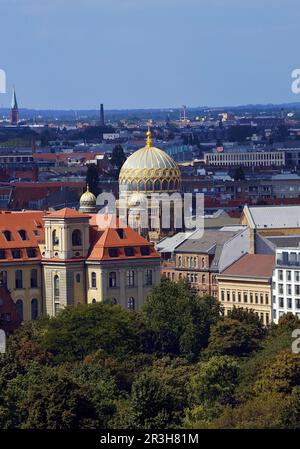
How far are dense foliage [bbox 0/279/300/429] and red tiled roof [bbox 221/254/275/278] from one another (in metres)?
4.34

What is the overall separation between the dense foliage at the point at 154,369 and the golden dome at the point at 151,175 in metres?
18.0

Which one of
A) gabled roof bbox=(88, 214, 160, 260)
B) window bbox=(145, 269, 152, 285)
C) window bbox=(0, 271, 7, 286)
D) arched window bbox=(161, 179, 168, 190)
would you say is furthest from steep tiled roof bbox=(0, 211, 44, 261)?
arched window bbox=(161, 179, 168, 190)

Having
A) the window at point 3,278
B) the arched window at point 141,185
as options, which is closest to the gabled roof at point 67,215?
the window at point 3,278

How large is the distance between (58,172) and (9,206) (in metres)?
46.8

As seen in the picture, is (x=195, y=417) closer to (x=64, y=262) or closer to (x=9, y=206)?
(x=64, y=262)

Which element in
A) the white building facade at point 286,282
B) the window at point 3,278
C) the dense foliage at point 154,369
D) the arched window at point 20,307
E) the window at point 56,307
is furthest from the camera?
the window at point 56,307

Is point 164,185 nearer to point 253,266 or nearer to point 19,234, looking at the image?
point 253,266

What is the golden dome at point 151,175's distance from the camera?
102m

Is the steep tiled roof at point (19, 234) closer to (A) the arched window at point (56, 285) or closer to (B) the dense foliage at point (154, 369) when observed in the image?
(A) the arched window at point (56, 285)

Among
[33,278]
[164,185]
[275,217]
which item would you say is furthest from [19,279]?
[164,185]

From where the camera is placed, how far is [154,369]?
7206 cm

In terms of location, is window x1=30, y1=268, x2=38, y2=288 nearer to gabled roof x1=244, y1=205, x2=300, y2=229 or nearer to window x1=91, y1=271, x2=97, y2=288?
window x1=91, y1=271, x2=97, y2=288

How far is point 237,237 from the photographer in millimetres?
94250
